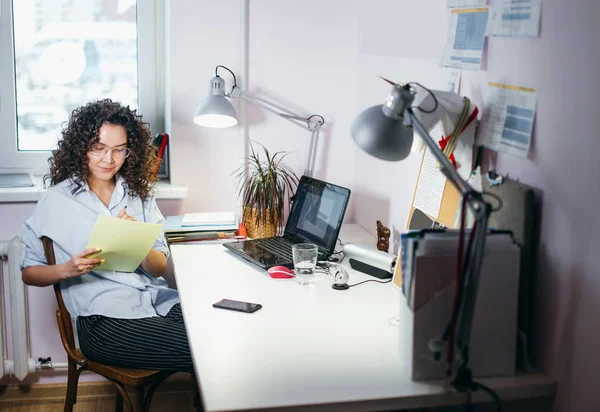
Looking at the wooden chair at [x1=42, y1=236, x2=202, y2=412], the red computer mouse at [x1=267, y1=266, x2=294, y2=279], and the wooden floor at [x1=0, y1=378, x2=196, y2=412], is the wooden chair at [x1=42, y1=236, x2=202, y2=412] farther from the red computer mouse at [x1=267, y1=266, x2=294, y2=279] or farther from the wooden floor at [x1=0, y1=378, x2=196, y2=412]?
the wooden floor at [x1=0, y1=378, x2=196, y2=412]

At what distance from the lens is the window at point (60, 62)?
110 inches

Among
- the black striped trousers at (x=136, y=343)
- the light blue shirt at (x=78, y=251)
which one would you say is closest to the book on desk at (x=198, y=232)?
the light blue shirt at (x=78, y=251)

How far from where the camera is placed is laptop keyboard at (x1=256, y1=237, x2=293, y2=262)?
7.51 ft

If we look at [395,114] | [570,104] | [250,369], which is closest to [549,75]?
[570,104]

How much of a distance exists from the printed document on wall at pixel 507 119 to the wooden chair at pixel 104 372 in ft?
3.64

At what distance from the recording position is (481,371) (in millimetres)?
1417

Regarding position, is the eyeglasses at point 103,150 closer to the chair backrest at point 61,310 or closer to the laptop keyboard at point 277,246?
the chair backrest at point 61,310

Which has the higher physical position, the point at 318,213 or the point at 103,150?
the point at 103,150

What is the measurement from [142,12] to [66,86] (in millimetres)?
414

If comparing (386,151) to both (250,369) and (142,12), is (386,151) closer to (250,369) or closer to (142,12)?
(250,369)

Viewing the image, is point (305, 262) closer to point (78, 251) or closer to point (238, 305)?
point (238, 305)

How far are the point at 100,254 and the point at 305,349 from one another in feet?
2.63

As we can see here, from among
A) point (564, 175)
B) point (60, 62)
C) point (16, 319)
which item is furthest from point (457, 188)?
point (60, 62)

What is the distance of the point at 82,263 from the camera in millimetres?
2068
